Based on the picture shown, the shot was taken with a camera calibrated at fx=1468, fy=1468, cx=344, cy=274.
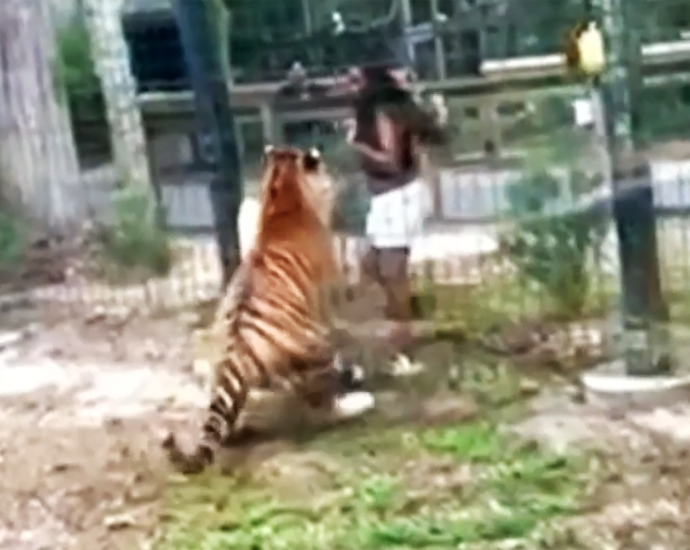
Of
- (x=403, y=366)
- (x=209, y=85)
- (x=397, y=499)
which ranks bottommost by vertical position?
(x=397, y=499)

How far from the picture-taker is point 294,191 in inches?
69.7

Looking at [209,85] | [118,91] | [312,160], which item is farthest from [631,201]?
[118,91]

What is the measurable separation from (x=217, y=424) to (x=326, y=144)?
362 millimetres

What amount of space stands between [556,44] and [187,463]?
0.65 metres

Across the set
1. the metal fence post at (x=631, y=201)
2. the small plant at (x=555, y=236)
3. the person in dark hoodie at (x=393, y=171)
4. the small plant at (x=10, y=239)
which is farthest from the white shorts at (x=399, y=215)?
the small plant at (x=10, y=239)

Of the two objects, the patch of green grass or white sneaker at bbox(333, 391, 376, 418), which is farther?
white sneaker at bbox(333, 391, 376, 418)

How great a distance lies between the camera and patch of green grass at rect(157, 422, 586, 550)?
1592 millimetres

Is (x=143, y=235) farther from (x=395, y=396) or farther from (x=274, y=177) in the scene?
(x=395, y=396)

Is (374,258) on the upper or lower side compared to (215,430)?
upper

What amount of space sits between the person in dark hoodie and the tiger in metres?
0.07

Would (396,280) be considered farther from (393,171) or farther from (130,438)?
(130,438)

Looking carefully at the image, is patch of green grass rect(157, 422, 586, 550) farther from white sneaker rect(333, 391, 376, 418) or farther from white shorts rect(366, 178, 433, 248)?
white shorts rect(366, 178, 433, 248)

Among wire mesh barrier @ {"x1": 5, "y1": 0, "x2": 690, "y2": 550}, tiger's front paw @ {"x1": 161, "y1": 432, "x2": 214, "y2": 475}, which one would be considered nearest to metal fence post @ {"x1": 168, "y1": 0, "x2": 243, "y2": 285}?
wire mesh barrier @ {"x1": 5, "y1": 0, "x2": 690, "y2": 550}

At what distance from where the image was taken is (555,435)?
1658mm
